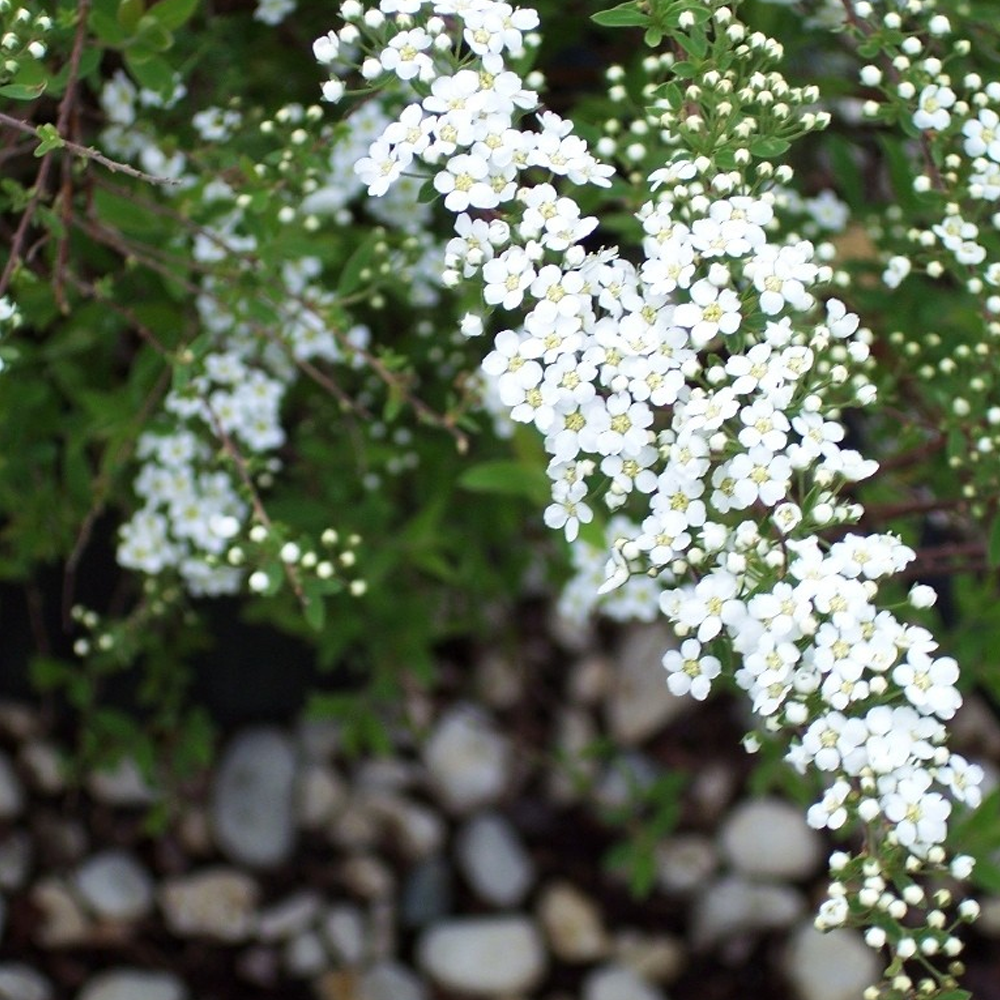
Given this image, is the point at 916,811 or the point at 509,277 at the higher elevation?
the point at 509,277

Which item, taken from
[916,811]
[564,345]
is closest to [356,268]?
[564,345]

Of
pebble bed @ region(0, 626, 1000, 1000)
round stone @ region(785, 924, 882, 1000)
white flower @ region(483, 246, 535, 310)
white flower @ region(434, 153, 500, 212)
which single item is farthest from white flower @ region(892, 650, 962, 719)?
round stone @ region(785, 924, 882, 1000)

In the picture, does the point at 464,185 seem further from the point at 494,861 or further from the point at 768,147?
the point at 494,861

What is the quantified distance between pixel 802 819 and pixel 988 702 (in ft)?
2.72

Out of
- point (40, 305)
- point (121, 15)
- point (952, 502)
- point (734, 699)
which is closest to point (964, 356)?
point (952, 502)

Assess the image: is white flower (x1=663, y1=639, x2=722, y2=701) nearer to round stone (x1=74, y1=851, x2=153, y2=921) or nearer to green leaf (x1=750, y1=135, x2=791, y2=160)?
green leaf (x1=750, y1=135, x2=791, y2=160)

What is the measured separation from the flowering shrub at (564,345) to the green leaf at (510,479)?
0.01 meters

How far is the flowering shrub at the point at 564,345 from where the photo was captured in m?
1.92

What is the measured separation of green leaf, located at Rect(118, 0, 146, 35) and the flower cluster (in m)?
0.63

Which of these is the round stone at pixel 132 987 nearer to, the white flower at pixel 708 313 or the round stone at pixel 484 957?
the round stone at pixel 484 957

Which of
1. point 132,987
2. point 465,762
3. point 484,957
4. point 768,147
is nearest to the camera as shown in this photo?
point 768,147

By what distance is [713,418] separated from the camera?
1886 mm

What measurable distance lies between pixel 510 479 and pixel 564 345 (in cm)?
110

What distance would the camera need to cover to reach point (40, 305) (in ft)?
9.53
